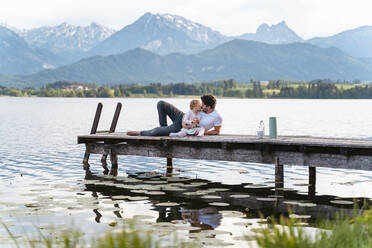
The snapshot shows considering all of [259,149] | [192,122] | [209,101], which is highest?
[209,101]

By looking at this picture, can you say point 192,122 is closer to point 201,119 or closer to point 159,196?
point 201,119

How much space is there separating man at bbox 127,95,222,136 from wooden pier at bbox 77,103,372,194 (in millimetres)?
698

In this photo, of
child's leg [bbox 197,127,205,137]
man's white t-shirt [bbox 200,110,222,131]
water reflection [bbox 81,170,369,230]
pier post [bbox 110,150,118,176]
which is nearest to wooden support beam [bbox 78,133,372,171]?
child's leg [bbox 197,127,205,137]

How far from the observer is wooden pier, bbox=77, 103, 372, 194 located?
15539mm

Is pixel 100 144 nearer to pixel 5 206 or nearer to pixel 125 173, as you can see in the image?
pixel 125 173

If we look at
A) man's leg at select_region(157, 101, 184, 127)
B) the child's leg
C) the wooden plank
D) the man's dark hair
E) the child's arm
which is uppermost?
the man's dark hair

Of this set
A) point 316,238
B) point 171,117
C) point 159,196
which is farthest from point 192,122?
point 316,238

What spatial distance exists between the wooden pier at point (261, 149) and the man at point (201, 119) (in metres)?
0.70

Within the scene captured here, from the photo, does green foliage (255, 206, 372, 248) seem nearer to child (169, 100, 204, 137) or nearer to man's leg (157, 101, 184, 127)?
child (169, 100, 204, 137)

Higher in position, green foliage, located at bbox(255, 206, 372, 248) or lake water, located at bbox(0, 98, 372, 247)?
green foliage, located at bbox(255, 206, 372, 248)

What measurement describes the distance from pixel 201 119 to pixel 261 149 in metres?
3.43

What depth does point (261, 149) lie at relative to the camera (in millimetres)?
17141

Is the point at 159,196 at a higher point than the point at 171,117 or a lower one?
lower

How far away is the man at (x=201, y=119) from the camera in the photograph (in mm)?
19672
